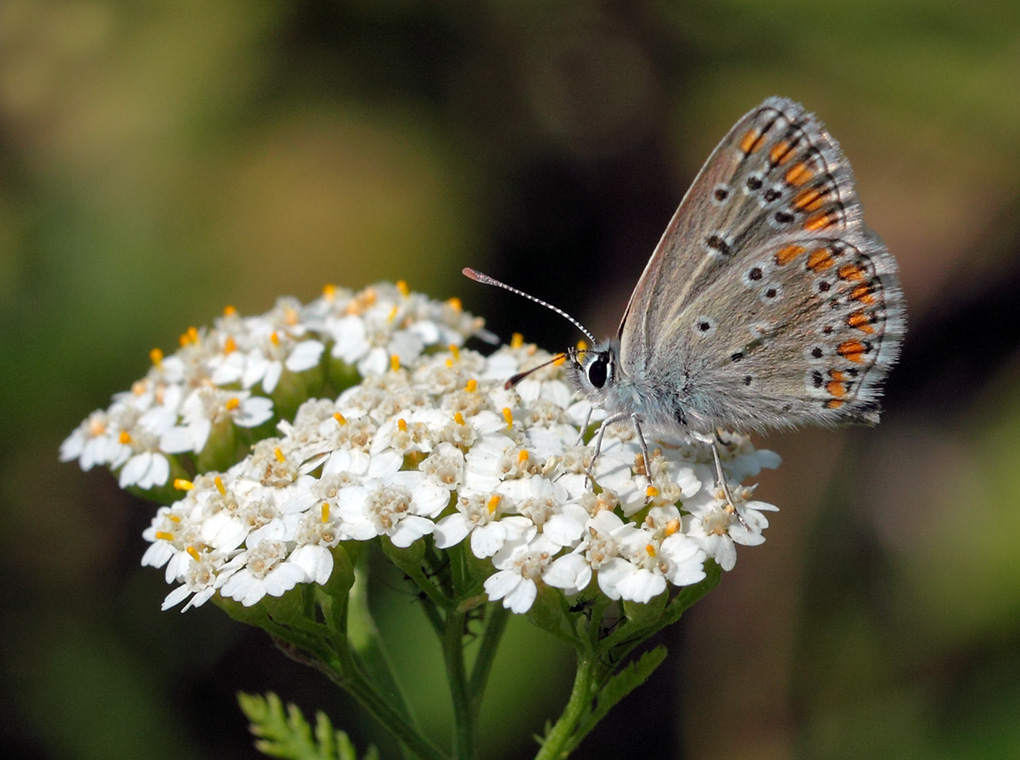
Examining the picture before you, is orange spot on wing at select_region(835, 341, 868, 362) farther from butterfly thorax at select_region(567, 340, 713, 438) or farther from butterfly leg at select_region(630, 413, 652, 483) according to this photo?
butterfly leg at select_region(630, 413, 652, 483)

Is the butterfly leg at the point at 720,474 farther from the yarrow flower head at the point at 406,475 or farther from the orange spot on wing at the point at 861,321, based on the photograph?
→ the orange spot on wing at the point at 861,321

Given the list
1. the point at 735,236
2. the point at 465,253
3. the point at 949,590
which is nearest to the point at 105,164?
the point at 465,253

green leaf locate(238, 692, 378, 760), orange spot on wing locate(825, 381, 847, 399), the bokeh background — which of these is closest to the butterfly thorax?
orange spot on wing locate(825, 381, 847, 399)

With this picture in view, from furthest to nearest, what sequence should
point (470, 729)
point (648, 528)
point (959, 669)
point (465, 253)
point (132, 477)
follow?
point (465, 253) → point (959, 669) → point (132, 477) → point (470, 729) → point (648, 528)

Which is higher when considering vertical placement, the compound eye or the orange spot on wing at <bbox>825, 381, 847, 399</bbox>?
the compound eye

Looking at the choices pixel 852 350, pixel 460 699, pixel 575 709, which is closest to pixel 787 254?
pixel 852 350

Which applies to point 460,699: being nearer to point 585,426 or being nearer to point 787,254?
point 585,426

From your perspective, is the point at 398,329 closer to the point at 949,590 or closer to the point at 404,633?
the point at 404,633
